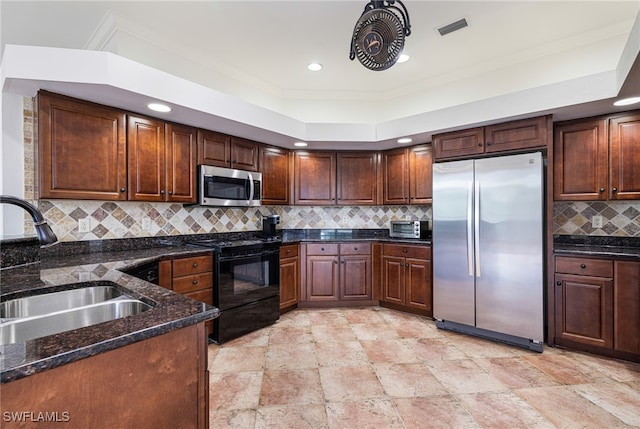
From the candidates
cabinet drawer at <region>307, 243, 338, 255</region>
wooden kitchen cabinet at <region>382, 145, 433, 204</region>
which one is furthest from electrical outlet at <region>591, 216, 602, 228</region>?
cabinet drawer at <region>307, 243, 338, 255</region>

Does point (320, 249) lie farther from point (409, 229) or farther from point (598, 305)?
point (598, 305)

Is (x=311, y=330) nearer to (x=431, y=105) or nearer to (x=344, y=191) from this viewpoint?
(x=344, y=191)

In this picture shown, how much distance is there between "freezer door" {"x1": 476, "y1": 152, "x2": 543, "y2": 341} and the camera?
2732 millimetres

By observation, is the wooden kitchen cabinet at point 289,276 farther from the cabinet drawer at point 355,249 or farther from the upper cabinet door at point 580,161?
the upper cabinet door at point 580,161

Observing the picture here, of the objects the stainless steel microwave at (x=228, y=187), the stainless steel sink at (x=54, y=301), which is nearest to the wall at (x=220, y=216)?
the stainless steel microwave at (x=228, y=187)

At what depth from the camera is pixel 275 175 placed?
389 cm

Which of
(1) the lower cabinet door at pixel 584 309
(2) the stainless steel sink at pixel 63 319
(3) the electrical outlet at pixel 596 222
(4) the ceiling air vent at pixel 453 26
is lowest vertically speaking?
(1) the lower cabinet door at pixel 584 309

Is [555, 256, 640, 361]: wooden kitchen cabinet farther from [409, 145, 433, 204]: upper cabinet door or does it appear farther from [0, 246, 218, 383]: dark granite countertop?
[0, 246, 218, 383]: dark granite countertop

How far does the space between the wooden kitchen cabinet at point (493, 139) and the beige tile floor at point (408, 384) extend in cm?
187

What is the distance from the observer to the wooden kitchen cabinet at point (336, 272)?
3.86m

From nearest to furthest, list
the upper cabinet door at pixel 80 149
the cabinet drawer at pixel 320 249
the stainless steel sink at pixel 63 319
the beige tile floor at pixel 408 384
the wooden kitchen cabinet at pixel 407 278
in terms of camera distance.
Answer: the stainless steel sink at pixel 63 319 < the beige tile floor at pixel 408 384 < the upper cabinet door at pixel 80 149 < the wooden kitchen cabinet at pixel 407 278 < the cabinet drawer at pixel 320 249

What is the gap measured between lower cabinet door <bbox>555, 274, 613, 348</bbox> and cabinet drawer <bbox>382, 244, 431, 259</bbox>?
1.20 m

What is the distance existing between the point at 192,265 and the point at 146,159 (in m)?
1.01

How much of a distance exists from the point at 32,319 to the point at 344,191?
11.1 ft
